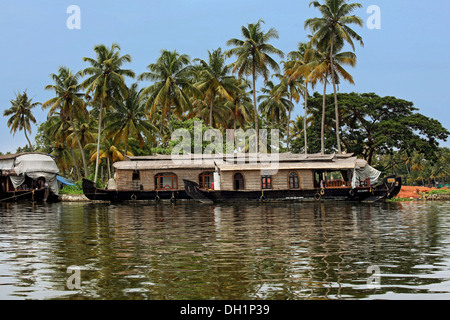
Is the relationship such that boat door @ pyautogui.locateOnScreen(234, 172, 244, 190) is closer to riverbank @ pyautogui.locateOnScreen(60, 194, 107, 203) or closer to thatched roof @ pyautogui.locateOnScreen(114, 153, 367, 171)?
thatched roof @ pyautogui.locateOnScreen(114, 153, 367, 171)

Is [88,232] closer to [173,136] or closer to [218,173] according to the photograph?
[218,173]

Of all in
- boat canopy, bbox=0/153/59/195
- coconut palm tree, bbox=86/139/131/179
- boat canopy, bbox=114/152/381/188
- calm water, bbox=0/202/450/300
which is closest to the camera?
calm water, bbox=0/202/450/300

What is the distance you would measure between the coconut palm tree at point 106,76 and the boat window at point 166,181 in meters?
6.88

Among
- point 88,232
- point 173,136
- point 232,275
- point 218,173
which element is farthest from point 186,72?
point 232,275

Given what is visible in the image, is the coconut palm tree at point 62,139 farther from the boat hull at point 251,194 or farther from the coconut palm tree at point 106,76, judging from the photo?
the boat hull at point 251,194

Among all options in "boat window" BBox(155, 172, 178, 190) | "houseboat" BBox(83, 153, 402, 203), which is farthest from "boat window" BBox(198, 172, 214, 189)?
"boat window" BBox(155, 172, 178, 190)

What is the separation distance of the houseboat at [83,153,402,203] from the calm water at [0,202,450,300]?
14793mm

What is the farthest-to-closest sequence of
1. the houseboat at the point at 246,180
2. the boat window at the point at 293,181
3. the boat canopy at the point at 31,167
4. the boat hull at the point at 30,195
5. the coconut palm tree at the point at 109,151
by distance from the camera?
the coconut palm tree at the point at 109,151 → the boat canopy at the point at 31,167 → the boat hull at the point at 30,195 → the boat window at the point at 293,181 → the houseboat at the point at 246,180

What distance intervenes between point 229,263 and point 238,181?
2185 cm

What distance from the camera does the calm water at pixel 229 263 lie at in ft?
18.3

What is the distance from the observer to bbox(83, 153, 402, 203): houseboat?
27109 mm
